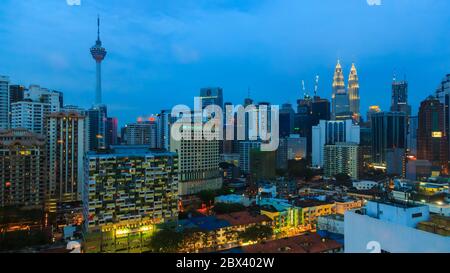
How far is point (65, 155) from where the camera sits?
340 inches

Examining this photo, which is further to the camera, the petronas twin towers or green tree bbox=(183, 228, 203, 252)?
the petronas twin towers

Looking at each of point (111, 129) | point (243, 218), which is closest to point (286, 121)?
point (111, 129)

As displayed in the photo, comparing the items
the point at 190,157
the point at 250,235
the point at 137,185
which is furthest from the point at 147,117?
the point at 250,235

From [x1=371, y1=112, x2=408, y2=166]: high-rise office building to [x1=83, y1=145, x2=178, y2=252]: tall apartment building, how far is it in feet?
44.8

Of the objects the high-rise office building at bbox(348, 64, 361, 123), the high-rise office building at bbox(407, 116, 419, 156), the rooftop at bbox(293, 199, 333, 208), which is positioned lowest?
the rooftop at bbox(293, 199, 333, 208)

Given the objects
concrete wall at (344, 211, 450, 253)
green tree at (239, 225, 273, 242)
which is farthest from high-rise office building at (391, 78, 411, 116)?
concrete wall at (344, 211, 450, 253)

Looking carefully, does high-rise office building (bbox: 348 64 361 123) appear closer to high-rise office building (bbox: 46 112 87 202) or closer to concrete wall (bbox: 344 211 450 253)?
high-rise office building (bbox: 46 112 87 202)

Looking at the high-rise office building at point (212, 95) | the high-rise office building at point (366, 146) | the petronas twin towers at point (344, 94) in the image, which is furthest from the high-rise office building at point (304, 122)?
the high-rise office building at point (212, 95)

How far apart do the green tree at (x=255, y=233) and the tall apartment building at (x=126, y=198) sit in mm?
1697

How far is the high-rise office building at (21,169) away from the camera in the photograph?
752 cm

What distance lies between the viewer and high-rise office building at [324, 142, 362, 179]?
14555mm

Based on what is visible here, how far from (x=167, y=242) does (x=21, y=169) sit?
4.64 m

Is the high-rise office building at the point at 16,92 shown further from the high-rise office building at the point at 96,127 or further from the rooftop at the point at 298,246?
the rooftop at the point at 298,246
